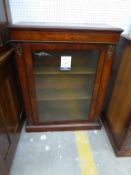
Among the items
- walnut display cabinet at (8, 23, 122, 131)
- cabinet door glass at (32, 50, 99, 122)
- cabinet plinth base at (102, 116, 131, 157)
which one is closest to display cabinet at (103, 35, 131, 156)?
cabinet plinth base at (102, 116, 131, 157)

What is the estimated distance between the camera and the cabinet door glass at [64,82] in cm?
126

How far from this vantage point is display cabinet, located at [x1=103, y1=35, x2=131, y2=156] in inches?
47.5

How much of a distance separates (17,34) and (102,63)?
0.69 metres

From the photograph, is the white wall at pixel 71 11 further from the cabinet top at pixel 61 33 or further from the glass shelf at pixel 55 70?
the glass shelf at pixel 55 70

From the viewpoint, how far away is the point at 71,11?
1.32 m

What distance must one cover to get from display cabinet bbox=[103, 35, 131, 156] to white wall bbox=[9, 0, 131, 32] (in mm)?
264

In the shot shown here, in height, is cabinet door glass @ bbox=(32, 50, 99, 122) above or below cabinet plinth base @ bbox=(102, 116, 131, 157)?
above

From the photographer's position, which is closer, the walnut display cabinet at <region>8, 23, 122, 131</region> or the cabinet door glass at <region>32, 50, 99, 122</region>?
the walnut display cabinet at <region>8, 23, 122, 131</region>

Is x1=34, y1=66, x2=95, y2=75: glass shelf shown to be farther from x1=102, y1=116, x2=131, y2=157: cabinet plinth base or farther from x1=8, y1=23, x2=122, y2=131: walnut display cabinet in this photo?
x1=102, y1=116, x2=131, y2=157: cabinet plinth base

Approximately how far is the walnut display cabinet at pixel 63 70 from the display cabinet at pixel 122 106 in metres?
0.15

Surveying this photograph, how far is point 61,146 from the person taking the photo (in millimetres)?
1442

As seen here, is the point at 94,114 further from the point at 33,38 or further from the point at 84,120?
the point at 33,38

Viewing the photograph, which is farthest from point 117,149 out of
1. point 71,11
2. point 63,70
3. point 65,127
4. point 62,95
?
point 71,11

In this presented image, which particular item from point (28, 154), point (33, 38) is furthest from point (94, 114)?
point (33, 38)
